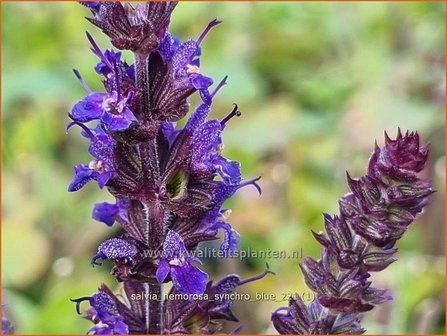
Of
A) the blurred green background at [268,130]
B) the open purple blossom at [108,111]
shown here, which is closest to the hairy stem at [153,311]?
the open purple blossom at [108,111]

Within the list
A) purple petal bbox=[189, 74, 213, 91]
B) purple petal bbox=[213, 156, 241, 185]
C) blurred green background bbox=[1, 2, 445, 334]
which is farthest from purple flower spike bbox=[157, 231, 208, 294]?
blurred green background bbox=[1, 2, 445, 334]

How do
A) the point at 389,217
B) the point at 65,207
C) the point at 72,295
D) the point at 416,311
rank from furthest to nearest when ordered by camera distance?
the point at 65,207 < the point at 416,311 < the point at 72,295 < the point at 389,217

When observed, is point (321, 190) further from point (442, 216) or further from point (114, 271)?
point (114, 271)

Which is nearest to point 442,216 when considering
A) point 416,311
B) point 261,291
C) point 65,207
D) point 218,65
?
point 416,311

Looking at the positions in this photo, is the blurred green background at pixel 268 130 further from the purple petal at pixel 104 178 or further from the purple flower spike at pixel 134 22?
the purple flower spike at pixel 134 22

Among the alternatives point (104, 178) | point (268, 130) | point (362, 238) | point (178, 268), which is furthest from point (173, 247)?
point (268, 130)

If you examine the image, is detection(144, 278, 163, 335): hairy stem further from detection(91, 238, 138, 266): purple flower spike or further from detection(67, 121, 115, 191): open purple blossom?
detection(67, 121, 115, 191): open purple blossom

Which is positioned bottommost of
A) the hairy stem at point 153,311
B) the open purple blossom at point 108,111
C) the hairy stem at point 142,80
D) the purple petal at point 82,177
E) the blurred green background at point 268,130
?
the hairy stem at point 153,311
